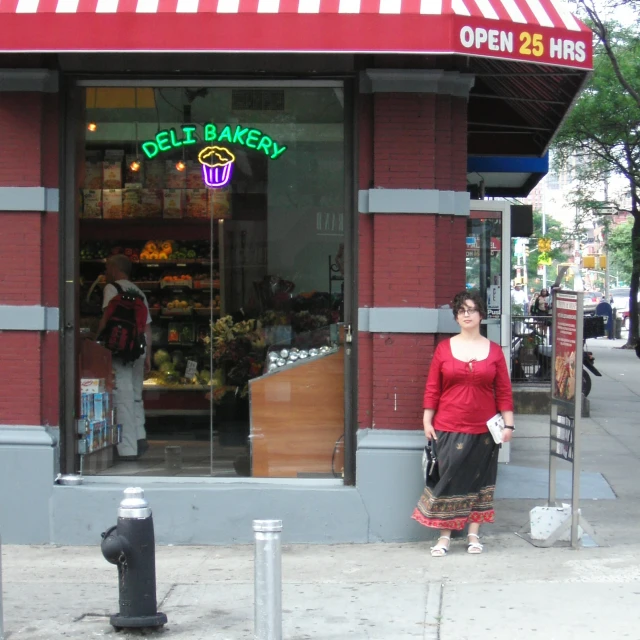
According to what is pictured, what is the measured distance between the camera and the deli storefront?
7637 mm

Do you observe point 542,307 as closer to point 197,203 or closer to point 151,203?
point 151,203

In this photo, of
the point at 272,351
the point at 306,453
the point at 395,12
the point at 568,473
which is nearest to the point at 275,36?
the point at 395,12

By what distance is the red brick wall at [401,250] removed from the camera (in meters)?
7.60

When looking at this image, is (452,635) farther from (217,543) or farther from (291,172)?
(291,172)

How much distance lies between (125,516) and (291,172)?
365 cm

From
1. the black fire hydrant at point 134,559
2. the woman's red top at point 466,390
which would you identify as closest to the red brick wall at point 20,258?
the black fire hydrant at point 134,559

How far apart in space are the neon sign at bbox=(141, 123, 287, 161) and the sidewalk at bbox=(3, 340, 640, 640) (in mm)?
3176

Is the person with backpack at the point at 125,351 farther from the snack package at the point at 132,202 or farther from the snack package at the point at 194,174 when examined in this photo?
the snack package at the point at 194,174

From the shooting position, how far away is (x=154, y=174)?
851cm

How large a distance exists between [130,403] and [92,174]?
6.38 feet

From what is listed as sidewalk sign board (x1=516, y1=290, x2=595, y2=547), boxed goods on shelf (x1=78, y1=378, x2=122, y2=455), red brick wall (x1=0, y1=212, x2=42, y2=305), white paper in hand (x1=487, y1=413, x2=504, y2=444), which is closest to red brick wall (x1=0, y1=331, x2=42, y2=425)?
red brick wall (x1=0, y1=212, x2=42, y2=305)

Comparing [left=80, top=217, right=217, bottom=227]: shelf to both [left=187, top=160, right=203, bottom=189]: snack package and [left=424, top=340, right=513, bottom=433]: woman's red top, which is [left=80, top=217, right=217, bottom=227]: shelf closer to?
[left=187, top=160, right=203, bottom=189]: snack package

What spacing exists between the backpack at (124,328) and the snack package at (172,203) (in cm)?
75

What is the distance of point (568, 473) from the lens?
35.2 feet
